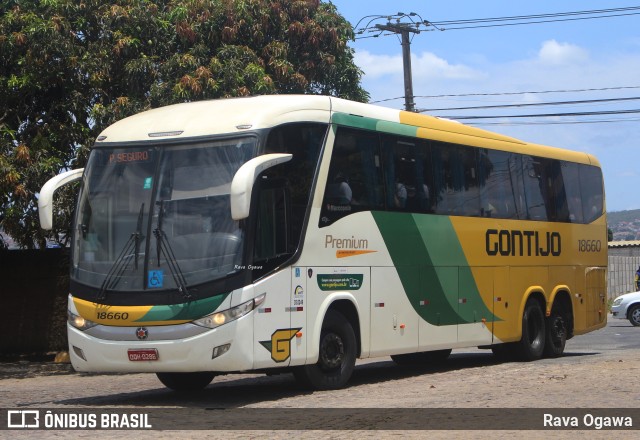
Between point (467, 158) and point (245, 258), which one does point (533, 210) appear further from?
point (245, 258)

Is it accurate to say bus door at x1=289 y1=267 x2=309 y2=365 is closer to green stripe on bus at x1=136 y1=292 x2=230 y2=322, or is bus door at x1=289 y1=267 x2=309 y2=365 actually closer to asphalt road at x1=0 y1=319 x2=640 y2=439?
asphalt road at x1=0 y1=319 x2=640 y2=439

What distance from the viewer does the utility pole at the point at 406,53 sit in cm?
3550

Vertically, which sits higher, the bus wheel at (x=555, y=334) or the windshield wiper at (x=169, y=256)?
the windshield wiper at (x=169, y=256)

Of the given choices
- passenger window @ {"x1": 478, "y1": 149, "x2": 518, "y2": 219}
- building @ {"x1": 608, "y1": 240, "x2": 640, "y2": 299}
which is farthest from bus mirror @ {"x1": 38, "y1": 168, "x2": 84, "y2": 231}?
building @ {"x1": 608, "y1": 240, "x2": 640, "y2": 299}

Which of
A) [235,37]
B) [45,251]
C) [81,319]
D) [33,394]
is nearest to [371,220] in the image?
[81,319]

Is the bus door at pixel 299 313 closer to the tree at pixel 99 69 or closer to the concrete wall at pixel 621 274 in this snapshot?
the tree at pixel 99 69

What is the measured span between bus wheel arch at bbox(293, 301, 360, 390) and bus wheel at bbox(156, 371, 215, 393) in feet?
5.25

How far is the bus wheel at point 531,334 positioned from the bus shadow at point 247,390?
401mm

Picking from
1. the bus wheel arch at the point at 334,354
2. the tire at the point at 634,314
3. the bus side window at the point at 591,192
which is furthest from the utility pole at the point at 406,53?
the bus wheel arch at the point at 334,354

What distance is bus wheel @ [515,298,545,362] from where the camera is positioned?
19.2 meters

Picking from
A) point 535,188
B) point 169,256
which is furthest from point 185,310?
point 535,188

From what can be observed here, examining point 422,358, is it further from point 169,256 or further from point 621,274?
point 621,274

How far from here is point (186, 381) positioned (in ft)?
49.1

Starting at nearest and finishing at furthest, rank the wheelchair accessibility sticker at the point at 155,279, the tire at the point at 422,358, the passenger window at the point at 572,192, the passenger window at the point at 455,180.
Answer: the wheelchair accessibility sticker at the point at 155,279 → the passenger window at the point at 455,180 → the tire at the point at 422,358 → the passenger window at the point at 572,192
